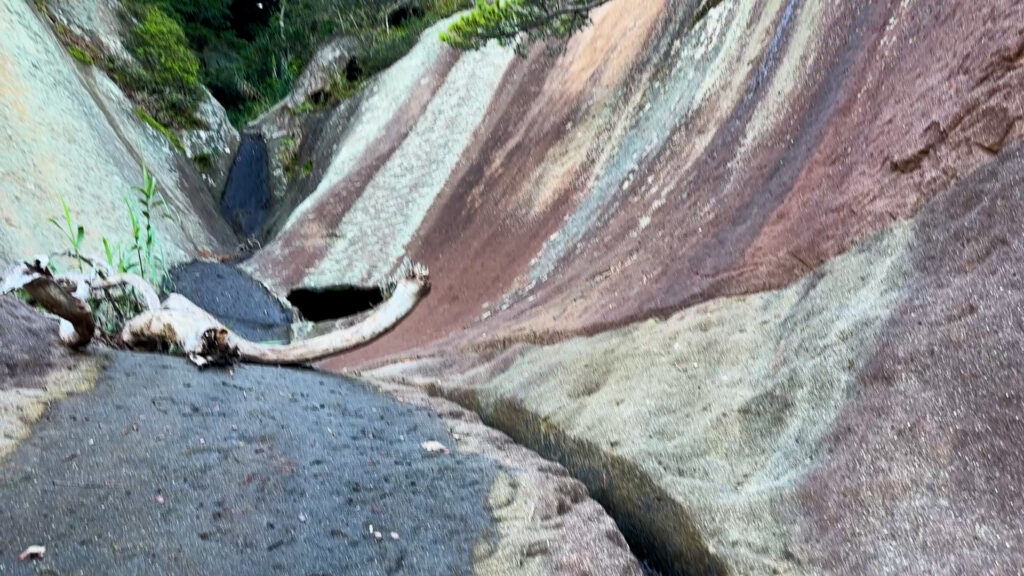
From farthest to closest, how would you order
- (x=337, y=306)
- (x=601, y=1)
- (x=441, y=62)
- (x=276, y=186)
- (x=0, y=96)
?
(x=276, y=186)
(x=441, y=62)
(x=337, y=306)
(x=0, y=96)
(x=601, y=1)

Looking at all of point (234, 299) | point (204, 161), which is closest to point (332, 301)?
point (234, 299)

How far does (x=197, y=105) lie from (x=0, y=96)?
6206 millimetres

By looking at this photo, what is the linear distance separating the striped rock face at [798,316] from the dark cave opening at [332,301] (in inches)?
131

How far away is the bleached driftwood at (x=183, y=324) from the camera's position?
3.23m

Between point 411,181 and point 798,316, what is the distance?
366 inches

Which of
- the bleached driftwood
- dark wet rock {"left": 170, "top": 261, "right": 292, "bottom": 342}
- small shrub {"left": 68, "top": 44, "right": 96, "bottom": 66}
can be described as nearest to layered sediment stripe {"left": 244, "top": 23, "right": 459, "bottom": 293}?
dark wet rock {"left": 170, "top": 261, "right": 292, "bottom": 342}

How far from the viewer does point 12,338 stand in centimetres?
300

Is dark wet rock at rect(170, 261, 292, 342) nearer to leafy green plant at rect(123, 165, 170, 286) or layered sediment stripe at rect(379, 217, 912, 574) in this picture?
leafy green plant at rect(123, 165, 170, 286)

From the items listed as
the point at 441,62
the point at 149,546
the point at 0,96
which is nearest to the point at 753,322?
the point at 149,546

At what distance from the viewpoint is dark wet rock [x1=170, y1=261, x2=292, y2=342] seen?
856cm

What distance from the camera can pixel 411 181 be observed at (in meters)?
11.4

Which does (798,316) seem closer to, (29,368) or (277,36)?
(29,368)

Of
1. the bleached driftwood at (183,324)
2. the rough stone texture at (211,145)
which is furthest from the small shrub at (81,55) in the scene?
the bleached driftwood at (183,324)

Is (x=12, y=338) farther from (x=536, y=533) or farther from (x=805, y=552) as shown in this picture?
(x=805, y=552)
